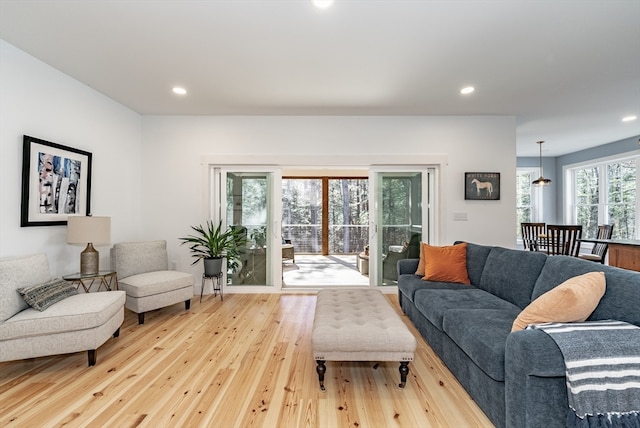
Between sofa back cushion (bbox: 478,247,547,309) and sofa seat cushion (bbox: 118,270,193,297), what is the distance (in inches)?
136

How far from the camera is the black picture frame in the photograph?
2.79 meters

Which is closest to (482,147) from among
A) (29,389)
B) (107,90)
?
(107,90)

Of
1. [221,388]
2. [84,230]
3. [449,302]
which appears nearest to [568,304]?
[449,302]

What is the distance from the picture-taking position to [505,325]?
1.95m

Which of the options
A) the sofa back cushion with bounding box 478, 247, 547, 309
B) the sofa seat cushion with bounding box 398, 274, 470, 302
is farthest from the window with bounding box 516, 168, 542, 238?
the sofa seat cushion with bounding box 398, 274, 470, 302

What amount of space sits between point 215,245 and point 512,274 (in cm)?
358

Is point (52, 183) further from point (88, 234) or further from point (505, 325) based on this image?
point (505, 325)

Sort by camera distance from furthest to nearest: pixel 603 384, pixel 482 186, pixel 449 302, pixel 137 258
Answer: pixel 482 186 < pixel 137 258 < pixel 449 302 < pixel 603 384

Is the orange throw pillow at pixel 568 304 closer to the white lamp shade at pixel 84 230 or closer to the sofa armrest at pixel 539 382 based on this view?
the sofa armrest at pixel 539 382

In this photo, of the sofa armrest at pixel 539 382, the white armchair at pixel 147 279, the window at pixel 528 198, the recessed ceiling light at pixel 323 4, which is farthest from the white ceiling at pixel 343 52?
the window at pixel 528 198

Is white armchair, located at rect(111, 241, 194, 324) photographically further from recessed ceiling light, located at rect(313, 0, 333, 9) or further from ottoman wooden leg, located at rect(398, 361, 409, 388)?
recessed ceiling light, located at rect(313, 0, 333, 9)

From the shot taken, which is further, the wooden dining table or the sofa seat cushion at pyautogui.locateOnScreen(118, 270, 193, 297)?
the wooden dining table

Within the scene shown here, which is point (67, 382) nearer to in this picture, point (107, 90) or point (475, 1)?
point (107, 90)

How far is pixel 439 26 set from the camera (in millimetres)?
2350
